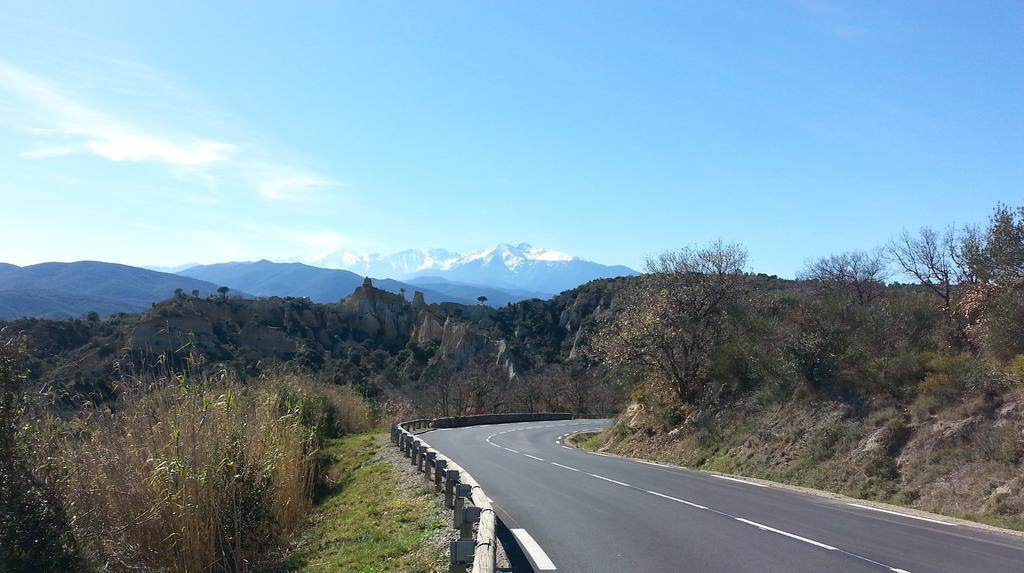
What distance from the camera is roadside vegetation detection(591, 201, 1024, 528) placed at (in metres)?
13.1

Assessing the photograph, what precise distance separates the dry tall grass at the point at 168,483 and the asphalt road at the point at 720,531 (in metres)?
3.88

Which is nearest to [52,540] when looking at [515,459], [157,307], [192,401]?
[192,401]

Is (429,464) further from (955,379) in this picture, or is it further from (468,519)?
(955,379)

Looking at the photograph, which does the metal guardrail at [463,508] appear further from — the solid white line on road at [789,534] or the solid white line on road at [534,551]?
the solid white line on road at [789,534]

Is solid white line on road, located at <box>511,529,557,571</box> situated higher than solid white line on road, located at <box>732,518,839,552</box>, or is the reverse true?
solid white line on road, located at <box>732,518,839,552</box>

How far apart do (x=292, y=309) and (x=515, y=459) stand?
66.1m

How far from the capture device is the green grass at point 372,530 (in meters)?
8.75

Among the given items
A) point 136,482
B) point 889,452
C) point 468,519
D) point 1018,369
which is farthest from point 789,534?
point 136,482

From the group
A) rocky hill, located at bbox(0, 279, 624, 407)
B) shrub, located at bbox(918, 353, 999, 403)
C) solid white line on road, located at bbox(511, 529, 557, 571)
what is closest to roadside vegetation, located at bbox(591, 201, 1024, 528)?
shrub, located at bbox(918, 353, 999, 403)

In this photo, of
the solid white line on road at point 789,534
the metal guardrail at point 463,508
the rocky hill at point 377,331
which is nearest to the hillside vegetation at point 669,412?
the metal guardrail at point 463,508

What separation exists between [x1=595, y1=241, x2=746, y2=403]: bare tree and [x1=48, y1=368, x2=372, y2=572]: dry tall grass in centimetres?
1755

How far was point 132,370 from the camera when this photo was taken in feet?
33.5

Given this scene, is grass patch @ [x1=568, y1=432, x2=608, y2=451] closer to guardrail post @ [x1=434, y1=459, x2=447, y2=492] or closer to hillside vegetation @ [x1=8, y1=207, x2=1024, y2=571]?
hillside vegetation @ [x1=8, y1=207, x2=1024, y2=571]

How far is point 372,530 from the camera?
11008 millimetres
